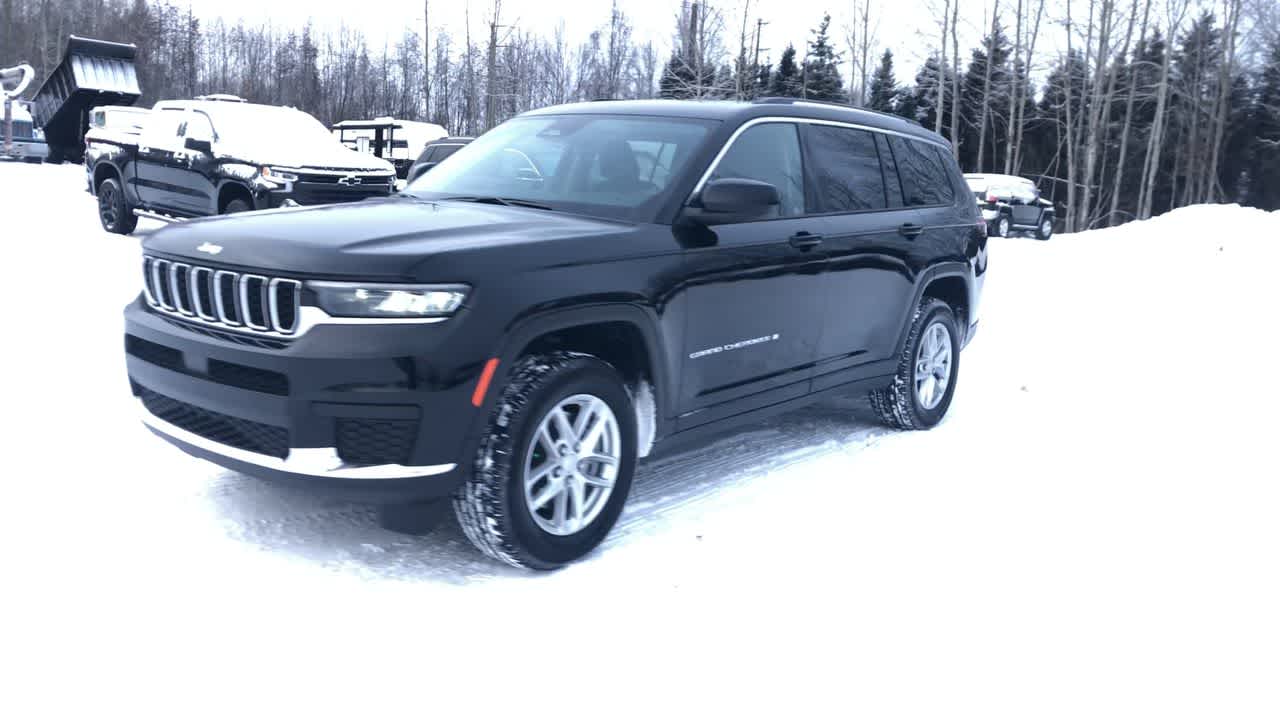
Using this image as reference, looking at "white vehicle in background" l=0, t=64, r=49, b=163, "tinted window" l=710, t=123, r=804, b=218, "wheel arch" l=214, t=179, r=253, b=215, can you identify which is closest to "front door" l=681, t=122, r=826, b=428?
"tinted window" l=710, t=123, r=804, b=218

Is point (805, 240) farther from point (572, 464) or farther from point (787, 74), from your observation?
point (787, 74)

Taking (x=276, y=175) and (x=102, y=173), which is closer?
(x=276, y=175)

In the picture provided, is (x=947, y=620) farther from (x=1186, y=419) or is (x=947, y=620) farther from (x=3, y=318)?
(x=3, y=318)

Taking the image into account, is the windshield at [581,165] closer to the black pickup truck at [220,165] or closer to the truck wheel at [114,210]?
the black pickup truck at [220,165]

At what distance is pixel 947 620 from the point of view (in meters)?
3.65

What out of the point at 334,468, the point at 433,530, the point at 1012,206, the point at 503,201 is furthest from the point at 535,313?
the point at 1012,206

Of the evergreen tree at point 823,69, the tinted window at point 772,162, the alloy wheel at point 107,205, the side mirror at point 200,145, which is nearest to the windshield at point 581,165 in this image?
the tinted window at point 772,162

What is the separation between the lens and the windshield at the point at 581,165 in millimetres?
4410

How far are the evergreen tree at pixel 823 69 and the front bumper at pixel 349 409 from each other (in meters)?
51.0

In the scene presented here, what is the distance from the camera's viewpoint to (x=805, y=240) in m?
4.93

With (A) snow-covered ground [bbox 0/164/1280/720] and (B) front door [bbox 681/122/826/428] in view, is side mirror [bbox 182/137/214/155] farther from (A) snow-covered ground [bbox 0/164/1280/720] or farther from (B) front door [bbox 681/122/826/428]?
(B) front door [bbox 681/122/826/428]

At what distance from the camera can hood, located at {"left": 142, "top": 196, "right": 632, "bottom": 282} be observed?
3.36 meters

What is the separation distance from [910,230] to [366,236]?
337 centimetres

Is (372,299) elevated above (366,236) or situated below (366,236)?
below
